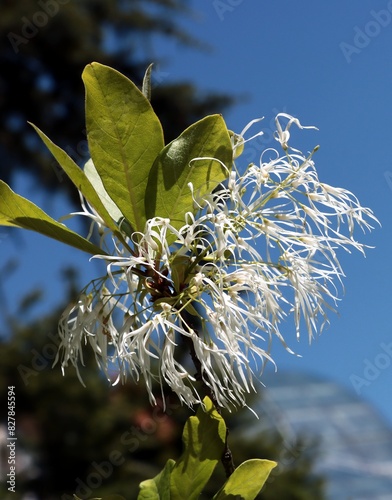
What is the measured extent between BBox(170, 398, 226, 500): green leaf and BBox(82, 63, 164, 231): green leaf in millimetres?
184

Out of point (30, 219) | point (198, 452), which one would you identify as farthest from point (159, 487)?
point (30, 219)

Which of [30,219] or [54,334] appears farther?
[54,334]

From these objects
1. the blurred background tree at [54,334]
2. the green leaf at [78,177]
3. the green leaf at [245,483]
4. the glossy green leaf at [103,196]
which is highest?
the green leaf at [78,177]

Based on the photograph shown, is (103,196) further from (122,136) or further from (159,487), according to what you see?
(159,487)

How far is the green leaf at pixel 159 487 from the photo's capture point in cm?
68

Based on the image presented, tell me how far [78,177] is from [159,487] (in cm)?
30

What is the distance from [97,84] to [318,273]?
0.86ft

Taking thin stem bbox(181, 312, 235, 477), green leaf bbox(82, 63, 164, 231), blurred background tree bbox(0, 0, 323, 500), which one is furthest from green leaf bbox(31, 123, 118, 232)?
blurred background tree bbox(0, 0, 323, 500)

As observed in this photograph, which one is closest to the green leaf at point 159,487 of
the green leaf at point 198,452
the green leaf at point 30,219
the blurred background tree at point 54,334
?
the green leaf at point 198,452

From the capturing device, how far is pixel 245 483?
659mm

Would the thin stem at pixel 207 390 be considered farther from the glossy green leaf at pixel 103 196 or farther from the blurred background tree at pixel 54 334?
the blurred background tree at pixel 54 334

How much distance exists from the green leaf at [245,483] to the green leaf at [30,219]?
0.78ft

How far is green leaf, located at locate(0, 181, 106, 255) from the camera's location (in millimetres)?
659

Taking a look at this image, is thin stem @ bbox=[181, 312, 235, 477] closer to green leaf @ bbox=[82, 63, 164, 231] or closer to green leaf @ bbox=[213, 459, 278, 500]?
green leaf @ bbox=[213, 459, 278, 500]
